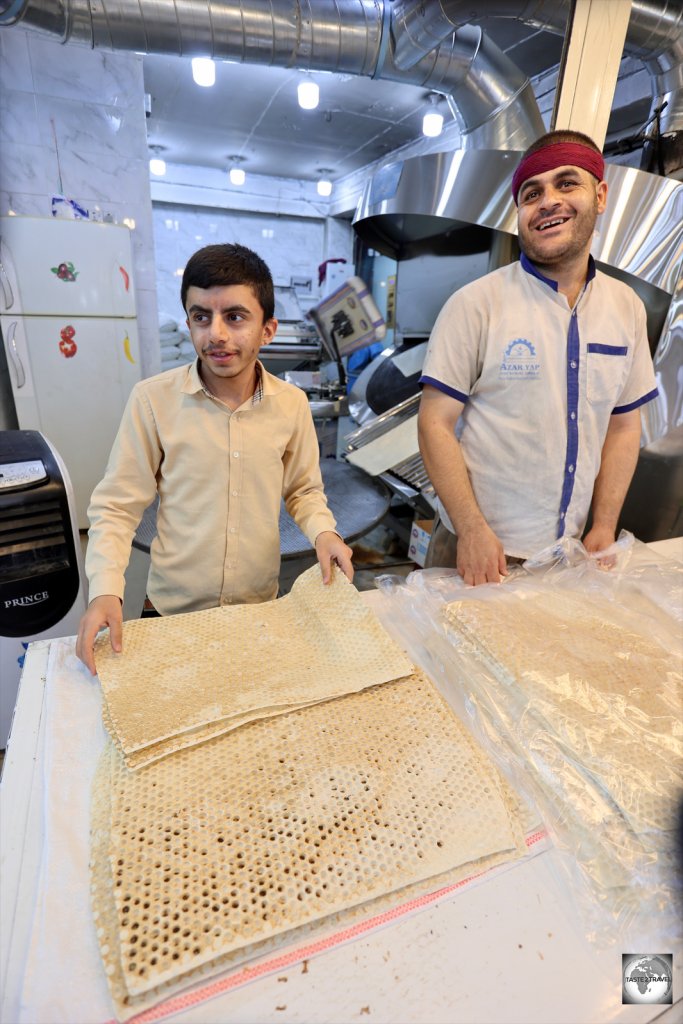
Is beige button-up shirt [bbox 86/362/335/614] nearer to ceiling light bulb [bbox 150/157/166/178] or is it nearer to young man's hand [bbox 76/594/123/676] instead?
young man's hand [bbox 76/594/123/676]

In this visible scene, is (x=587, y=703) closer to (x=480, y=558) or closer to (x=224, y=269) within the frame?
(x=480, y=558)

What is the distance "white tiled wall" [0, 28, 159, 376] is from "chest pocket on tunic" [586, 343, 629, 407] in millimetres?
3706

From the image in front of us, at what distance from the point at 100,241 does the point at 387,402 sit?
2121mm

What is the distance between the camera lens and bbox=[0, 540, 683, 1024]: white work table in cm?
39

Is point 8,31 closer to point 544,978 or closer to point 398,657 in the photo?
point 398,657

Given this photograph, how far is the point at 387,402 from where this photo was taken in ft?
9.52

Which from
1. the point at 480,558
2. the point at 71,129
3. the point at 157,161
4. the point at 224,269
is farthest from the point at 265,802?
the point at 157,161

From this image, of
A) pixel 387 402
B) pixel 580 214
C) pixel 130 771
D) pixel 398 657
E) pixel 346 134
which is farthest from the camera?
pixel 346 134

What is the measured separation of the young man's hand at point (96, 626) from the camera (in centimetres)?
70

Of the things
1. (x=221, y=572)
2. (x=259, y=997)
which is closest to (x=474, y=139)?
(x=221, y=572)

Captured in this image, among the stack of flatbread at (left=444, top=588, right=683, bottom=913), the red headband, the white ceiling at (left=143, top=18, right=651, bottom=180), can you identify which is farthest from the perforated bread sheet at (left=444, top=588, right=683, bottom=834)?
the white ceiling at (left=143, top=18, right=651, bottom=180)

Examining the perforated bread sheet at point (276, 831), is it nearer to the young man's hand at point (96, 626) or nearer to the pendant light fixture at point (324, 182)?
the young man's hand at point (96, 626)

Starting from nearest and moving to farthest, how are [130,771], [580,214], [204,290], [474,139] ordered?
[130,771] → [204,290] → [580,214] → [474,139]

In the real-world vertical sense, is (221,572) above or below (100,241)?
below
